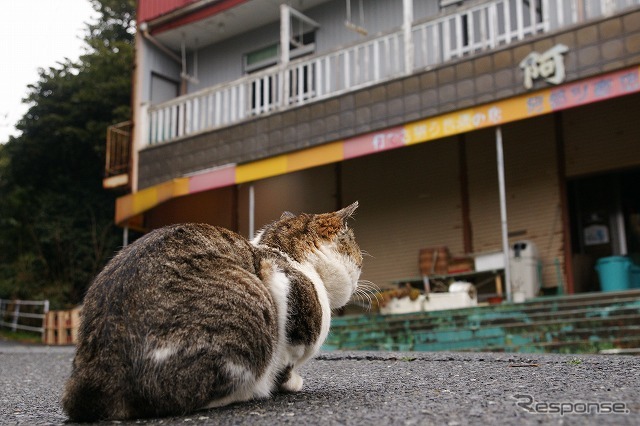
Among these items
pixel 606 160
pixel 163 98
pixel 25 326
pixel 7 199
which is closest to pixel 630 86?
pixel 606 160

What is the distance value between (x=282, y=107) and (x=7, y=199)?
1141 cm

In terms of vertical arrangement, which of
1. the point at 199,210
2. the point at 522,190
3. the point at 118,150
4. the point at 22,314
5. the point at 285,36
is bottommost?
the point at 22,314

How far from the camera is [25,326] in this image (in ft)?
52.1

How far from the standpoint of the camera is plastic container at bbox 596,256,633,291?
9.46m

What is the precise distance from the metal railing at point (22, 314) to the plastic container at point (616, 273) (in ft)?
40.7

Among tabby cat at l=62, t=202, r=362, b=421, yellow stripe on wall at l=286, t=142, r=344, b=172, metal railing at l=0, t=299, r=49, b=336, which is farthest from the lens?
metal railing at l=0, t=299, r=49, b=336

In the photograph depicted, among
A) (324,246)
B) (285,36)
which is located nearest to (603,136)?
(285,36)

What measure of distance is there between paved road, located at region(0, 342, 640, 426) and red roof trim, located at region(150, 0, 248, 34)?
1002 centimetres

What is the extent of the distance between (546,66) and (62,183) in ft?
49.3

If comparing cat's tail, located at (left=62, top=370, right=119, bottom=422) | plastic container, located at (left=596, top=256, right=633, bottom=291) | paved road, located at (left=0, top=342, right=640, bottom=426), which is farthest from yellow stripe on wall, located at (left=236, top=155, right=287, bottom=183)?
cat's tail, located at (left=62, top=370, right=119, bottom=422)

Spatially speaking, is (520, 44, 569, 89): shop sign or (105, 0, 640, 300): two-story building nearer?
(520, 44, 569, 89): shop sign

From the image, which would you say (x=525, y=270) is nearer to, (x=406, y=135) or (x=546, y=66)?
(x=406, y=135)

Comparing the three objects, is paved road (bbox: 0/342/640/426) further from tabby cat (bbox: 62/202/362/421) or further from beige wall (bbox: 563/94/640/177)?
beige wall (bbox: 563/94/640/177)

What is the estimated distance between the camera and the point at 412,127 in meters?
10.2
